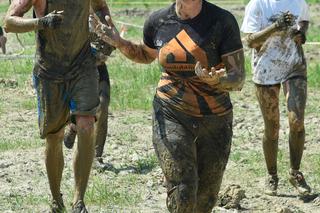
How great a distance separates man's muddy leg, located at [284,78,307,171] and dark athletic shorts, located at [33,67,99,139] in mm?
1961

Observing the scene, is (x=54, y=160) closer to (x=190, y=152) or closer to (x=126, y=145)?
(x=190, y=152)

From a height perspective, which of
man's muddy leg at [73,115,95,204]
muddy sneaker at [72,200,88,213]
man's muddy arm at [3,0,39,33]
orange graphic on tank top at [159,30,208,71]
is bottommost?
muddy sneaker at [72,200,88,213]

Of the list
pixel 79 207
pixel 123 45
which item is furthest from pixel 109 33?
pixel 79 207

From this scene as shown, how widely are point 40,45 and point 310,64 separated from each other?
1024 cm

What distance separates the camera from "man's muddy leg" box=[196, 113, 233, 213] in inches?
259

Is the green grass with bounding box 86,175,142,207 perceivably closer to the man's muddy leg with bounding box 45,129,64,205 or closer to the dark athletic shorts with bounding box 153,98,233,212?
the man's muddy leg with bounding box 45,129,64,205

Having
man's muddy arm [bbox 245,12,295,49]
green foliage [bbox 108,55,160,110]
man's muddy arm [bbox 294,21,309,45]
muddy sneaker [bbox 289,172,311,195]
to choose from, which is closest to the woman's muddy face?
man's muddy arm [bbox 245,12,295,49]

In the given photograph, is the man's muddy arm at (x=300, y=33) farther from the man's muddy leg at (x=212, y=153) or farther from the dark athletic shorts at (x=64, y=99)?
the man's muddy leg at (x=212, y=153)

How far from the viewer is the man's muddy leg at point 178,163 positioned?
6387mm

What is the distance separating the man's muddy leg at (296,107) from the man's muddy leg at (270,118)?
0.45 ft

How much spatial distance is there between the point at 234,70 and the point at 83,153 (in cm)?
179

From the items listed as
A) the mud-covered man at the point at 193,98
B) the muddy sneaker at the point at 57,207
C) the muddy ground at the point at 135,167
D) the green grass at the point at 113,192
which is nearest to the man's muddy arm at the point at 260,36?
the muddy ground at the point at 135,167

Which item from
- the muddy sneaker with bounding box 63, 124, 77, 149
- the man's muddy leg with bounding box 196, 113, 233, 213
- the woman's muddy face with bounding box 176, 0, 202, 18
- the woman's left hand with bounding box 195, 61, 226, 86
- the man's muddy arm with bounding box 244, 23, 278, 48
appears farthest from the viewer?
the muddy sneaker with bounding box 63, 124, 77, 149

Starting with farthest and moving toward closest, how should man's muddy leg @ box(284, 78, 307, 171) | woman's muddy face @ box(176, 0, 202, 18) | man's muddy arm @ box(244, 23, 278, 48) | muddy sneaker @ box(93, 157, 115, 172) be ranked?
muddy sneaker @ box(93, 157, 115, 172), man's muddy leg @ box(284, 78, 307, 171), man's muddy arm @ box(244, 23, 278, 48), woman's muddy face @ box(176, 0, 202, 18)
